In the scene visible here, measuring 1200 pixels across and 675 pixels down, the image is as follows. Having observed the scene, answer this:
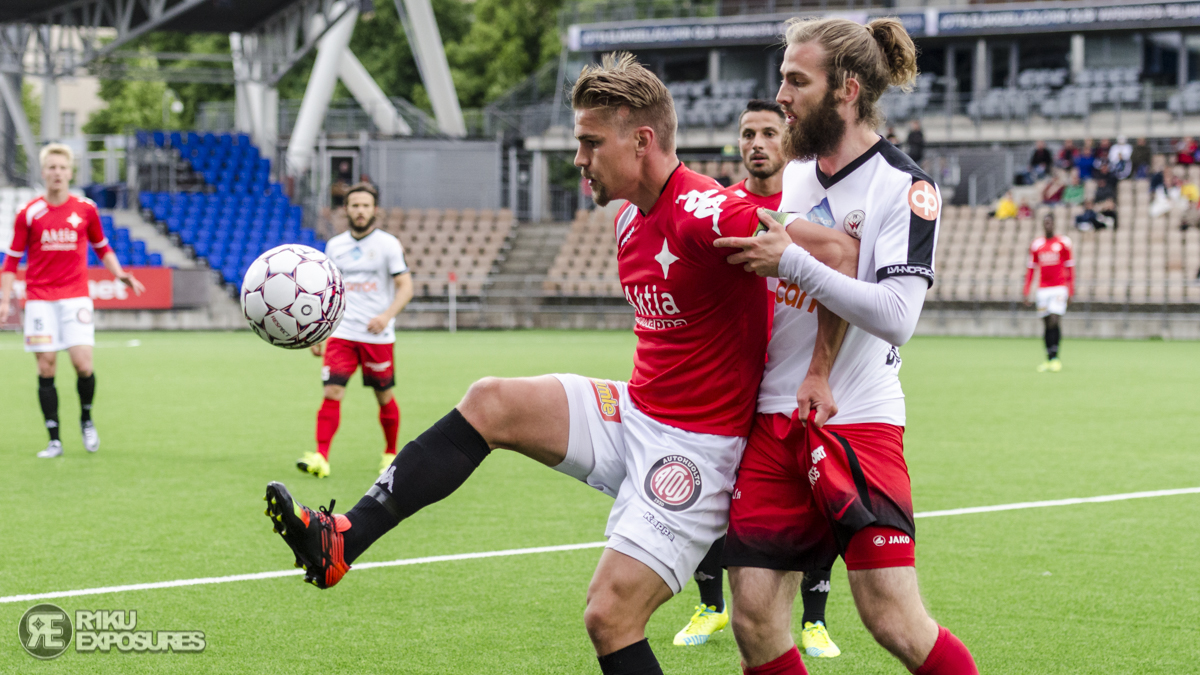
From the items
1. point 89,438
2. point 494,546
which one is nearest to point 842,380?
point 494,546

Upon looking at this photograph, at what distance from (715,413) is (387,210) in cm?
3138

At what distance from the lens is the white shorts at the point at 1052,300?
1772 centimetres

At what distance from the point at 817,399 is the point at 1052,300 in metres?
16.0

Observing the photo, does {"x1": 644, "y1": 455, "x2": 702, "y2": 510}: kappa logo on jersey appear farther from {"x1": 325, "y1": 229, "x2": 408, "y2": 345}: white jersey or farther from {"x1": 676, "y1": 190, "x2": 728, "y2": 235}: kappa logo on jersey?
{"x1": 325, "y1": 229, "x2": 408, "y2": 345}: white jersey

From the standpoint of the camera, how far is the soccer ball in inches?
160

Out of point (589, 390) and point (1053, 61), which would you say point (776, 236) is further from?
point (1053, 61)

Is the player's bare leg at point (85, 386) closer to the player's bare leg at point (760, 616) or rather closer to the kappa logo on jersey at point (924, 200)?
the player's bare leg at point (760, 616)

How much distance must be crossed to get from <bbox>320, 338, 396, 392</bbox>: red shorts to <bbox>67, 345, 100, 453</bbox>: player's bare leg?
2011mm

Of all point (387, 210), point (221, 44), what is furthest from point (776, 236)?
point (221, 44)

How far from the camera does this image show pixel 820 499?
3.11 metres

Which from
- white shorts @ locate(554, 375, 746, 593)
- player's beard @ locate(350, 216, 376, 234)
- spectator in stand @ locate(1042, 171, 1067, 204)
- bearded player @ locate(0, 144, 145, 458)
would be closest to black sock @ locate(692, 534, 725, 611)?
white shorts @ locate(554, 375, 746, 593)

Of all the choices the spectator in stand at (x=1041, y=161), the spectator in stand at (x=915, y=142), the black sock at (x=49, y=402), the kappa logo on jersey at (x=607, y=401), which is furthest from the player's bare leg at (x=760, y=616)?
the spectator in stand at (x=1041, y=161)

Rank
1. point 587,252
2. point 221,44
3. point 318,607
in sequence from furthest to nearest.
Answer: point 221,44, point 587,252, point 318,607

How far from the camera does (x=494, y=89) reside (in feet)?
159
